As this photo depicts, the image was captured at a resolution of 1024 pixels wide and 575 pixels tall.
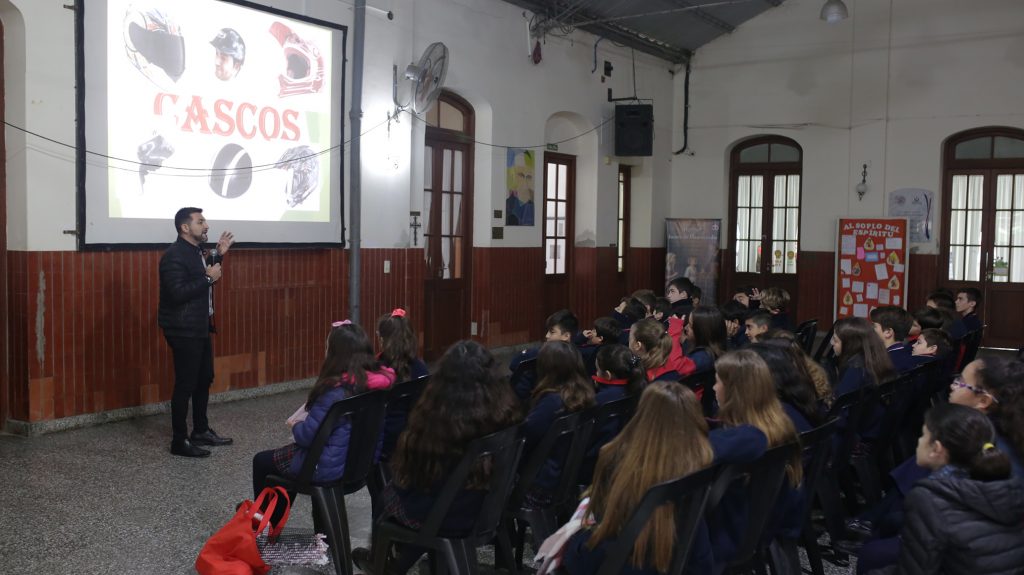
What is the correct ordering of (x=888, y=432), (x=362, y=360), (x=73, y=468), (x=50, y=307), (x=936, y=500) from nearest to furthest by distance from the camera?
(x=936, y=500)
(x=362, y=360)
(x=888, y=432)
(x=73, y=468)
(x=50, y=307)

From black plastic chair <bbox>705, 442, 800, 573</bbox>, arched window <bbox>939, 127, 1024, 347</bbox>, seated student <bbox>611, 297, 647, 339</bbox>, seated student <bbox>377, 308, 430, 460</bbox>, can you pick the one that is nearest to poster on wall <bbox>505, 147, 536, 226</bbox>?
seated student <bbox>611, 297, 647, 339</bbox>

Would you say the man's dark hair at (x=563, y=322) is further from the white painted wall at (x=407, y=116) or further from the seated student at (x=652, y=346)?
the white painted wall at (x=407, y=116)

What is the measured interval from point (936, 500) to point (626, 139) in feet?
30.4

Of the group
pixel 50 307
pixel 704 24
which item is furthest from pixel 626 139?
pixel 50 307

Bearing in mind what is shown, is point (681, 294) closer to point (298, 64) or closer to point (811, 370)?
point (811, 370)

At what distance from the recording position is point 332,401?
3.35m

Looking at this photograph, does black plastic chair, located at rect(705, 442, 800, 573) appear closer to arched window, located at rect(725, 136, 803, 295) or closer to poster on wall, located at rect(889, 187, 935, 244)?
poster on wall, located at rect(889, 187, 935, 244)

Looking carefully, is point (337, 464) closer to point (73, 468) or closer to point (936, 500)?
point (936, 500)

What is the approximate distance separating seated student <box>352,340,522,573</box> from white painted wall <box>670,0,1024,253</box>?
387 inches

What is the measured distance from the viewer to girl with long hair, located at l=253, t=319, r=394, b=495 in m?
3.32

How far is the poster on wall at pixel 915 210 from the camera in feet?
36.4

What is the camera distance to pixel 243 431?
5.91m

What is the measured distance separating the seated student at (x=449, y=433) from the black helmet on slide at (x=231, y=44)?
4.49 m

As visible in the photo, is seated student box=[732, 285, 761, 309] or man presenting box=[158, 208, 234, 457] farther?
seated student box=[732, 285, 761, 309]
